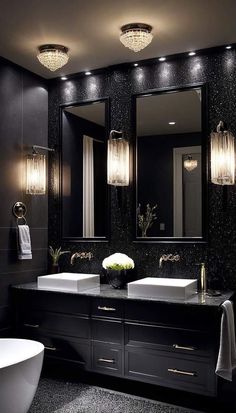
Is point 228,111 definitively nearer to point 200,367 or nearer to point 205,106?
point 205,106

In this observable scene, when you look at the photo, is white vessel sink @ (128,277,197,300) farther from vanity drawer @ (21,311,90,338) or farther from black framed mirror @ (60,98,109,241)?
black framed mirror @ (60,98,109,241)

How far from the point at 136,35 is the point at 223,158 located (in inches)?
42.6

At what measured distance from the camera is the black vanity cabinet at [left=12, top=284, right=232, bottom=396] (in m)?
2.86

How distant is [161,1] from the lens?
2689 millimetres

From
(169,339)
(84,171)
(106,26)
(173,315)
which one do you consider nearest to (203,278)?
(173,315)

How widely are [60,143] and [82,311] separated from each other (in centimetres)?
163

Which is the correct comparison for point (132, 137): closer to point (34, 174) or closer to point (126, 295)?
point (34, 174)

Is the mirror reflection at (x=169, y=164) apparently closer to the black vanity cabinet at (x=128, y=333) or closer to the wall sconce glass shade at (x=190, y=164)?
the wall sconce glass shade at (x=190, y=164)

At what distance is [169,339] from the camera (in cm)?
297

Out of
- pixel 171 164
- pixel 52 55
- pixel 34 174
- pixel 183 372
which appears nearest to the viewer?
pixel 183 372

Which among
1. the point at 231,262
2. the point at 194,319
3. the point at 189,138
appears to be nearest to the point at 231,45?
the point at 189,138

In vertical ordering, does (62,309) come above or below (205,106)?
below

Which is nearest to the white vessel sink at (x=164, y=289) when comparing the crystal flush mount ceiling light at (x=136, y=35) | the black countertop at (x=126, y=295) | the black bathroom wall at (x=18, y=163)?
the black countertop at (x=126, y=295)

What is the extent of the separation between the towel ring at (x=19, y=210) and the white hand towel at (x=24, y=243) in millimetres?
124
